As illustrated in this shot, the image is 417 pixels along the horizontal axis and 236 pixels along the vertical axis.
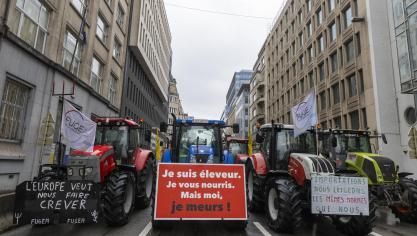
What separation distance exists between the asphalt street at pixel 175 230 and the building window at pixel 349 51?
763 inches

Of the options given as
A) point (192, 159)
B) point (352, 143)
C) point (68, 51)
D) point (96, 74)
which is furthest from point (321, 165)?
point (96, 74)

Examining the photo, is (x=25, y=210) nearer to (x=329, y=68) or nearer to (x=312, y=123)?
(x=312, y=123)

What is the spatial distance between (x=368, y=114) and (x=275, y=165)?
55.7 feet

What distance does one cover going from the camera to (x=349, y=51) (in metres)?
25.4

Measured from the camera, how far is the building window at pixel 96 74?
19.8 m

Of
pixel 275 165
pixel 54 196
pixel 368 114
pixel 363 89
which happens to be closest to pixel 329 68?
pixel 363 89

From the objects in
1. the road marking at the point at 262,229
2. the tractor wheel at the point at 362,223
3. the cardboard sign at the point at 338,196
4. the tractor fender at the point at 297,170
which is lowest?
the road marking at the point at 262,229

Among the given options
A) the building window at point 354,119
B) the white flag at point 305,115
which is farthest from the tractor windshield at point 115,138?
the building window at point 354,119

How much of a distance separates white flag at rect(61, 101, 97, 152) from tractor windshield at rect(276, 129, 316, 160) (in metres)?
5.06

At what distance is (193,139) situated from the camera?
8.84 m

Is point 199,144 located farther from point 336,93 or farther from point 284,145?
point 336,93

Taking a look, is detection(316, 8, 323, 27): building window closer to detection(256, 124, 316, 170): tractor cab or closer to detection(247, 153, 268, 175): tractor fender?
detection(247, 153, 268, 175): tractor fender

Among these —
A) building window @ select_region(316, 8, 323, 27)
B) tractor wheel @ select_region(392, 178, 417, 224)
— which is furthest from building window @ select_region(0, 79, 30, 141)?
building window @ select_region(316, 8, 323, 27)

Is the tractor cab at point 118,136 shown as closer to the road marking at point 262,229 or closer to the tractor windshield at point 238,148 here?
the road marking at point 262,229
